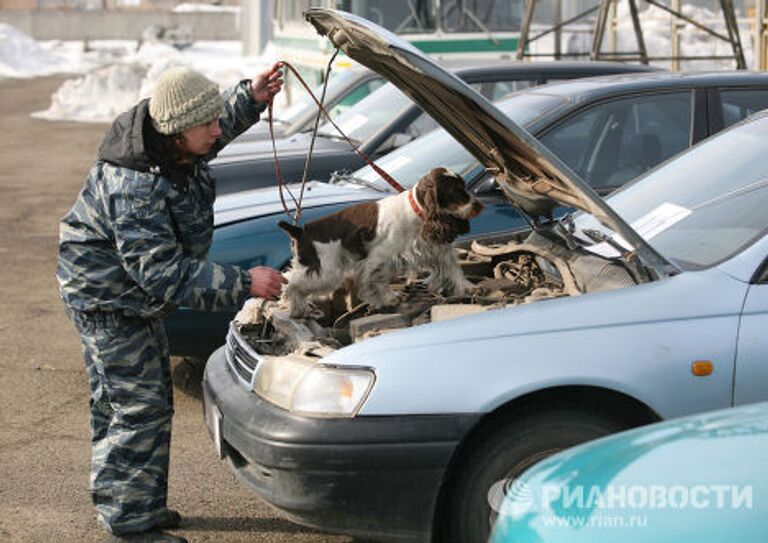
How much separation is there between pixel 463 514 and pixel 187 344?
9.27 ft

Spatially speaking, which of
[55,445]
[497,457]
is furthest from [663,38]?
[497,457]

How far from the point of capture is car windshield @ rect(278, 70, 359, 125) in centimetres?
1121

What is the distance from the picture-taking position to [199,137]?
4.81 metres

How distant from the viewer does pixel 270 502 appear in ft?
14.6

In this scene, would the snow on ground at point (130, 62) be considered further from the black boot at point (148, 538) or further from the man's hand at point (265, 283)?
the black boot at point (148, 538)

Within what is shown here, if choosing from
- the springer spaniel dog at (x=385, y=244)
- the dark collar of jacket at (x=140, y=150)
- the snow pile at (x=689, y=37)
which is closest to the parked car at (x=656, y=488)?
the dark collar of jacket at (x=140, y=150)

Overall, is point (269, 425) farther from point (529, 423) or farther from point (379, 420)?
point (529, 423)

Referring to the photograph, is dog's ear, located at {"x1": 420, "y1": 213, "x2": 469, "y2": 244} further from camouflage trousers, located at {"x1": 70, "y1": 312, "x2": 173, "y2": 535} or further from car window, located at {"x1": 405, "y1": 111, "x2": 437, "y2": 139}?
car window, located at {"x1": 405, "y1": 111, "x2": 437, "y2": 139}

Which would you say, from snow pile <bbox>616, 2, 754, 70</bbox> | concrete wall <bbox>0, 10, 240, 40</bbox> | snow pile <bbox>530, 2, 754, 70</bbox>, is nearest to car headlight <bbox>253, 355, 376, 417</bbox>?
snow pile <bbox>530, 2, 754, 70</bbox>

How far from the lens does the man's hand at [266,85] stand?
17.6ft

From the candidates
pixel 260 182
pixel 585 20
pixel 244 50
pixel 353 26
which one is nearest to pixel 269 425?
pixel 353 26

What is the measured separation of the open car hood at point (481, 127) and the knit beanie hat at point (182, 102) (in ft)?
1.85

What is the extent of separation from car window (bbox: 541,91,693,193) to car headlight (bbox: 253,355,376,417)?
117 inches

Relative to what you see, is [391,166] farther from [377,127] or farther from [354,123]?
[354,123]
